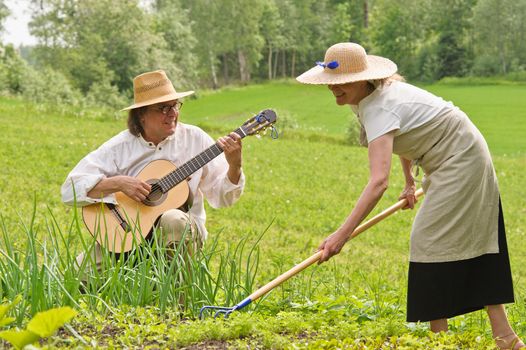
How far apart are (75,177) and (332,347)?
228 centimetres

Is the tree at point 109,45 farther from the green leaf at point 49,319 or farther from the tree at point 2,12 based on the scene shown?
the green leaf at point 49,319

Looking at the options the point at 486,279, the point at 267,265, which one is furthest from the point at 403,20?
the point at 486,279

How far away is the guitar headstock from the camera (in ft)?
14.9

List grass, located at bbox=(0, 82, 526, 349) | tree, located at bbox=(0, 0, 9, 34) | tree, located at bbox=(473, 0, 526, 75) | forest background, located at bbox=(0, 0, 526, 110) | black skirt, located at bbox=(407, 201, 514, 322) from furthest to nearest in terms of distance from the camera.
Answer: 1. tree, located at bbox=(0, 0, 9, 34)
2. tree, located at bbox=(473, 0, 526, 75)
3. forest background, located at bbox=(0, 0, 526, 110)
4. black skirt, located at bbox=(407, 201, 514, 322)
5. grass, located at bbox=(0, 82, 526, 349)

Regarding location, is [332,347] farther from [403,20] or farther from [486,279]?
[403,20]

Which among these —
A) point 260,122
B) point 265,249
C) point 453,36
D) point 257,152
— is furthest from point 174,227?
point 453,36

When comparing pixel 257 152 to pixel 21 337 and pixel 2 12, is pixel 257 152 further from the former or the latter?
pixel 2 12

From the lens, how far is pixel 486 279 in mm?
4055

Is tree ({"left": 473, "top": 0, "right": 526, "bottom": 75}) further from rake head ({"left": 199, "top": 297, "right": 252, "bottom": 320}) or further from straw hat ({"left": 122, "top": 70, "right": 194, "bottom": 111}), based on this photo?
rake head ({"left": 199, "top": 297, "right": 252, "bottom": 320})

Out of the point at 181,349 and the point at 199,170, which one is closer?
the point at 181,349

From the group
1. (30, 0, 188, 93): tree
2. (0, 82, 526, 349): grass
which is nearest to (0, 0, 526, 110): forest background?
(30, 0, 188, 93): tree

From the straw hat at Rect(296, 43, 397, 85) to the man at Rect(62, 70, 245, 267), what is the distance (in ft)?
3.06

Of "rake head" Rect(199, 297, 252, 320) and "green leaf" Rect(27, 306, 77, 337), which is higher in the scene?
"green leaf" Rect(27, 306, 77, 337)

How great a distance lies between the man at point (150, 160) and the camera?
4.75 meters
